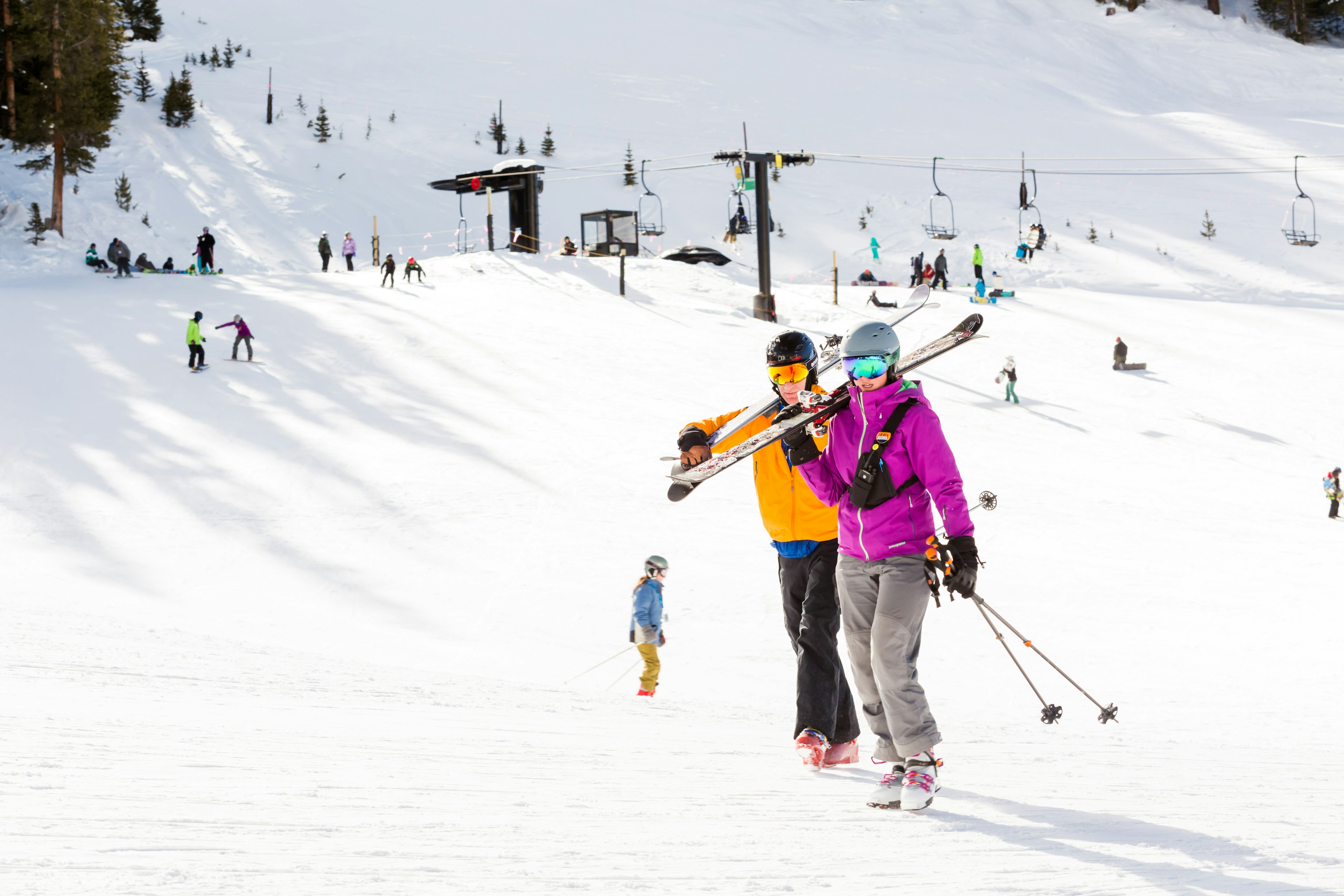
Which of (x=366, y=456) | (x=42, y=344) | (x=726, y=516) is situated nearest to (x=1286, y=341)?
(x=726, y=516)

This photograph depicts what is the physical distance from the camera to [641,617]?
25.0 ft

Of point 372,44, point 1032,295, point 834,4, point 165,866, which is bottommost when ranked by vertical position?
point 165,866

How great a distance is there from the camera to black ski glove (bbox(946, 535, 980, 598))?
10.9 feet

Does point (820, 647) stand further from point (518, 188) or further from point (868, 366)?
point (518, 188)

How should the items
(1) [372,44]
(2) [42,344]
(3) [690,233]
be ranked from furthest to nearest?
(1) [372,44], (3) [690,233], (2) [42,344]

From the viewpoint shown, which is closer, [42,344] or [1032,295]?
[42,344]

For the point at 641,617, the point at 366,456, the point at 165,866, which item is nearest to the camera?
the point at 165,866

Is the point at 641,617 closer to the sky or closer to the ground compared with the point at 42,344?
closer to the ground

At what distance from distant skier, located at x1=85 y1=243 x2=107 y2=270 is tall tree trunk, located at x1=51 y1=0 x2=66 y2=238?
3.84 m

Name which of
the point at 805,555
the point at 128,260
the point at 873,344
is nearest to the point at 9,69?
the point at 128,260

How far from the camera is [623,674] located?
8328 millimetres

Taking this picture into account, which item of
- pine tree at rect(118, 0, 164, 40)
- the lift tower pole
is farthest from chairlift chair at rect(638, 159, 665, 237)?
pine tree at rect(118, 0, 164, 40)

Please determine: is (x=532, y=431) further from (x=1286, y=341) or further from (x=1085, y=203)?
(x=1085, y=203)

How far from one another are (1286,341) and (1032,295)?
760 cm
